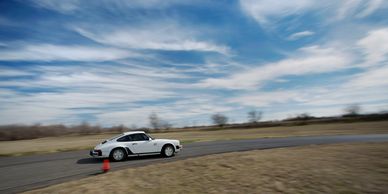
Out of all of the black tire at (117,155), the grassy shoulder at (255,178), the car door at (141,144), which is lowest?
the grassy shoulder at (255,178)

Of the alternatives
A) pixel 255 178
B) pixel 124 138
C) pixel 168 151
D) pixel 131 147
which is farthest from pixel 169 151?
pixel 255 178

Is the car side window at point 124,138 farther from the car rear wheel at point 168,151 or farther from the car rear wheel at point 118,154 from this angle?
the car rear wheel at point 168,151

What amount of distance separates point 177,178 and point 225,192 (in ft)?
7.10

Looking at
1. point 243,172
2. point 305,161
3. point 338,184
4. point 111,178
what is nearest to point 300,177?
point 338,184

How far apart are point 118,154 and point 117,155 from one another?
67 millimetres

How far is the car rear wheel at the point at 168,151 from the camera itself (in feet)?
50.9

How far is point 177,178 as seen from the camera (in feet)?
28.9

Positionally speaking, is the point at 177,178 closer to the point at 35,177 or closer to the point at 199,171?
the point at 199,171

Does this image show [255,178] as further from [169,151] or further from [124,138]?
[124,138]

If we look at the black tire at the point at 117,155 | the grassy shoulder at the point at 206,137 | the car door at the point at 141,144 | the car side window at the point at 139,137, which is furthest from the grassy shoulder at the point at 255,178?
the grassy shoulder at the point at 206,137

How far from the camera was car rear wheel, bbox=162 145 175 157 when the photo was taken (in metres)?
15.5

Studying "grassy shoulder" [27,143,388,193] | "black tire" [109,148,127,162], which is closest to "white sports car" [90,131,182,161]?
"black tire" [109,148,127,162]

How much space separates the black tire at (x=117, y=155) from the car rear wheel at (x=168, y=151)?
6.62ft

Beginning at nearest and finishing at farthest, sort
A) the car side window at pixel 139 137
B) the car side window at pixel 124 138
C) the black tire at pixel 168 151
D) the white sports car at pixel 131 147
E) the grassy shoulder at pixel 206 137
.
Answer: the white sports car at pixel 131 147 → the car side window at pixel 124 138 → the car side window at pixel 139 137 → the black tire at pixel 168 151 → the grassy shoulder at pixel 206 137
